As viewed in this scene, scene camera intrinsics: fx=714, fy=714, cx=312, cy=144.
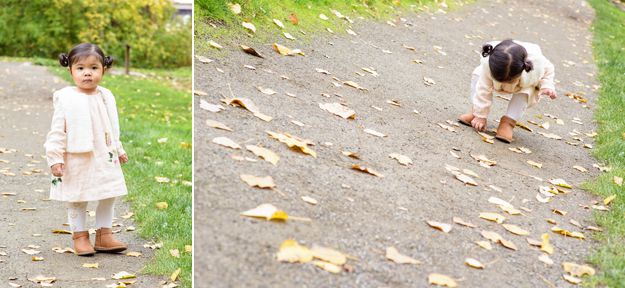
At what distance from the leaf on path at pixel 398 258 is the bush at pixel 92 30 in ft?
67.0

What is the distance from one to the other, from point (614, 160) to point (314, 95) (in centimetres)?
226

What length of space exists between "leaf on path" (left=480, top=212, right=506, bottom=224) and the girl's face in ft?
7.39

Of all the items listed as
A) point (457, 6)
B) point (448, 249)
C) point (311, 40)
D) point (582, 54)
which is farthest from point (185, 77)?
point (448, 249)

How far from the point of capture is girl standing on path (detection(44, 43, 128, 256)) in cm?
397

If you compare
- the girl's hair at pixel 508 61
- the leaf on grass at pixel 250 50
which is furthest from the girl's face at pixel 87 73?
the girl's hair at pixel 508 61

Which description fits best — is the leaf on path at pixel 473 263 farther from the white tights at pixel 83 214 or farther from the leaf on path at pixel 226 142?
the white tights at pixel 83 214

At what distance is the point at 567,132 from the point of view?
19.7 ft

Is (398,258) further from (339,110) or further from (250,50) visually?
(250,50)

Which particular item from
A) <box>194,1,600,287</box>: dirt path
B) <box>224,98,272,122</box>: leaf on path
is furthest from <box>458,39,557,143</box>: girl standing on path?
<box>224,98,272,122</box>: leaf on path

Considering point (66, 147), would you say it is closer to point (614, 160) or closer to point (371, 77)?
point (371, 77)

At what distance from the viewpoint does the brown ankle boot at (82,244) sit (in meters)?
4.14

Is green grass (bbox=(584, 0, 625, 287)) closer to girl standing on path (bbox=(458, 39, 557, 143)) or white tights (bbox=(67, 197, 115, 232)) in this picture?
girl standing on path (bbox=(458, 39, 557, 143))

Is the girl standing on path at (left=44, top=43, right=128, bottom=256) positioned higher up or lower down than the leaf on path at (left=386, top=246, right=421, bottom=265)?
lower down

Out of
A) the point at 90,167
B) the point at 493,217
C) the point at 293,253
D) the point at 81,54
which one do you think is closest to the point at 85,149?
the point at 90,167
